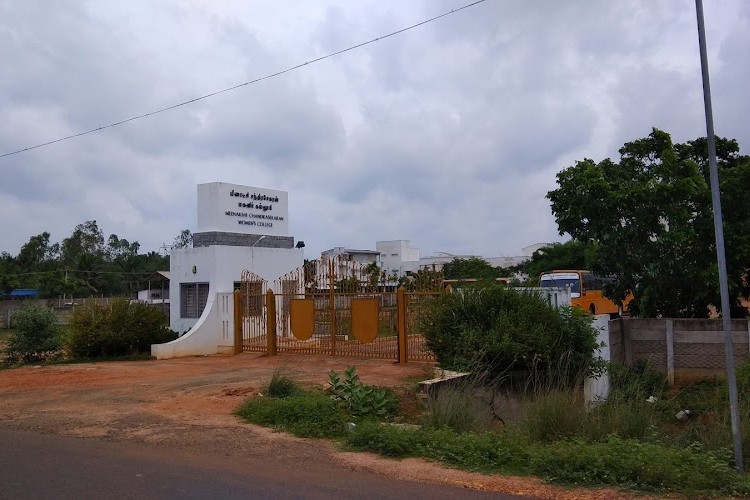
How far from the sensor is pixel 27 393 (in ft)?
44.9

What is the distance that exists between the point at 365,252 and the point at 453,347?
68902 mm

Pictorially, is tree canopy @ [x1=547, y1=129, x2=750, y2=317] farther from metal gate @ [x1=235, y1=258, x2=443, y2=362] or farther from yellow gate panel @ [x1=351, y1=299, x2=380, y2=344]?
yellow gate panel @ [x1=351, y1=299, x2=380, y2=344]

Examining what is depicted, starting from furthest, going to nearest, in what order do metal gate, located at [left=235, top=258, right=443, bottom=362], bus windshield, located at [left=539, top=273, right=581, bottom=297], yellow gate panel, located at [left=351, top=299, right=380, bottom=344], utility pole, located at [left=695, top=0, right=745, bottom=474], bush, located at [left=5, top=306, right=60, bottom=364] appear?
bus windshield, located at [left=539, top=273, right=581, bottom=297] < bush, located at [left=5, top=306, right=60, bottom=364] < yellow gate panel, located at [left=351, top=299, right=380, bottom=344] < metal gate, located at [left=235, top=258, right=443, bottom=362] < utility pole, located at [left=695, top=0, right=745, bottom=474]

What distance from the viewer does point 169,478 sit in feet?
23.4

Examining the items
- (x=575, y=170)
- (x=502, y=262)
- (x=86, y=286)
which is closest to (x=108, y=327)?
(x=575, y=170)

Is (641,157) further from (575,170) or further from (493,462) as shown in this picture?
(493,462)

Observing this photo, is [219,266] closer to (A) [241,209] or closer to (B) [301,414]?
(A) [241,209]

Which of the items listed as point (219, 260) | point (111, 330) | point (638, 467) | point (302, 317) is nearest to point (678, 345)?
point (302, 317)

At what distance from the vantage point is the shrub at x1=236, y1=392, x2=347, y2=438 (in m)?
9.52

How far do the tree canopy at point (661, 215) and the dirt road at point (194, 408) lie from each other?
20.6 feet

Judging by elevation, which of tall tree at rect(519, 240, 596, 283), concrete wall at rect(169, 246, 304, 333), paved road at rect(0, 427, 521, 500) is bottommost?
paved road at rect(0, 427, 521, 500)

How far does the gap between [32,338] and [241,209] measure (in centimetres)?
752

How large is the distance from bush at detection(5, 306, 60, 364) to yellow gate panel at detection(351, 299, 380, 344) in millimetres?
10105

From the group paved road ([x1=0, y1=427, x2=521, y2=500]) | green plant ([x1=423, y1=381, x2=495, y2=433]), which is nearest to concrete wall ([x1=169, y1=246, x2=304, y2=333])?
green plant ([x1=423, y1=381, x2=495, y2=433])
